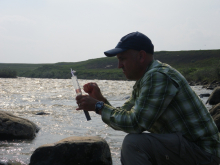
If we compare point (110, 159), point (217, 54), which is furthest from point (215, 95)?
point (217, 54)

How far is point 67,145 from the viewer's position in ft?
17.7

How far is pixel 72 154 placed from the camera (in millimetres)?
5336

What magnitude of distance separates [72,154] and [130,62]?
2616mm

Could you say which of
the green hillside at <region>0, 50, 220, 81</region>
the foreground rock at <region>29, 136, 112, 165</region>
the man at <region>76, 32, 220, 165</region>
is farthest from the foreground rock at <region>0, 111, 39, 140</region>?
the green hillside at <region>0, 50, 220, 81</region>

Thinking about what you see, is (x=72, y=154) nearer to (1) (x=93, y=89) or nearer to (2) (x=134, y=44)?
(1) (x=93, y=89)

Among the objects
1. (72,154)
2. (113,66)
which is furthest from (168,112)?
(113,66)

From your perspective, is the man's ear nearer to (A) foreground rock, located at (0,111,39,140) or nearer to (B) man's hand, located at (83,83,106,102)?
(B) man's hand, located at (83,83,106,102)

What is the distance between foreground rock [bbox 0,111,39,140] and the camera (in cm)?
761

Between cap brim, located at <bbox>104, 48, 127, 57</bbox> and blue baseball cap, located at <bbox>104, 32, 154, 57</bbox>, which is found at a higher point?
blue baseball cap, located at <bbox>104, 32, 154, 57</bbox>

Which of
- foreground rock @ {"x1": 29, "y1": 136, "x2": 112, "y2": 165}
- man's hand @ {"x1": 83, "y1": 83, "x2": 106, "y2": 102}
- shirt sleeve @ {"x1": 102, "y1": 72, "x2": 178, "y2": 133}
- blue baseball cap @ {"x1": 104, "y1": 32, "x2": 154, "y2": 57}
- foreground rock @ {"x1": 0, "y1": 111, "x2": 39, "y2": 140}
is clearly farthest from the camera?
foreground rock @ {"x1": 0, "y1": 111, "x2": 39, "y2": 140}

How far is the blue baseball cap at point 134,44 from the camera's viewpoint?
131 inches

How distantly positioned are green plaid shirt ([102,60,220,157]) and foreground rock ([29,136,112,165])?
2.32 m

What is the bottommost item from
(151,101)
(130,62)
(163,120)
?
(163,120)

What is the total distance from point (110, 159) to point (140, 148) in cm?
258
